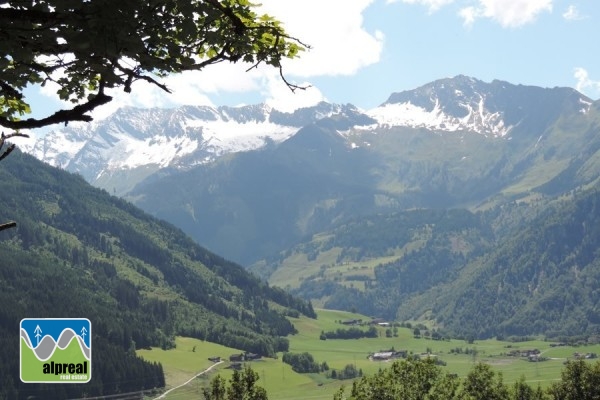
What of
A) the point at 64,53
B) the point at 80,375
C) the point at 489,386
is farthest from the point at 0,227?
the point at 489,386

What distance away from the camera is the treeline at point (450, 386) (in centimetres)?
10344

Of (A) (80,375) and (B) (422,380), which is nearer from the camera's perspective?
(A) (80,375)

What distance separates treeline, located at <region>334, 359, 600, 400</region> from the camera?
339 feet

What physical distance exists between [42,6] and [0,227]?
4535mm

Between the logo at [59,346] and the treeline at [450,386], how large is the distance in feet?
188

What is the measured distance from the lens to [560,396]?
382 ft

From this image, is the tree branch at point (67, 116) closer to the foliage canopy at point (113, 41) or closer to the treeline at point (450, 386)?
the foliage canopy at point (113, 41)

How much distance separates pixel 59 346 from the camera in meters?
38.7

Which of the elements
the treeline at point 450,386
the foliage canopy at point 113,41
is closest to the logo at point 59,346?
the foliage canopy at point 113,41

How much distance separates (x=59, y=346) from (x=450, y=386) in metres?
80.7

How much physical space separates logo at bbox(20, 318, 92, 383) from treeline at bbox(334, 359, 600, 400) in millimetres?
57320

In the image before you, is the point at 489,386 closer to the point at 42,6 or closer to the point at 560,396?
the point at 560,396

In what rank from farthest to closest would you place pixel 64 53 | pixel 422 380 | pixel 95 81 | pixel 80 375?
pixel 422 380 < pixel 80 375 < pixel 95 81 < pixel 64 53

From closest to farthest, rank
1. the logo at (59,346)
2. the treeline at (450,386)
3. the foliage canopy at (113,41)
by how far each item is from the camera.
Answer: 1. the foliage canopy at (113,41)
2. the logo at (59,346)
3. the treeline at (450,386)
